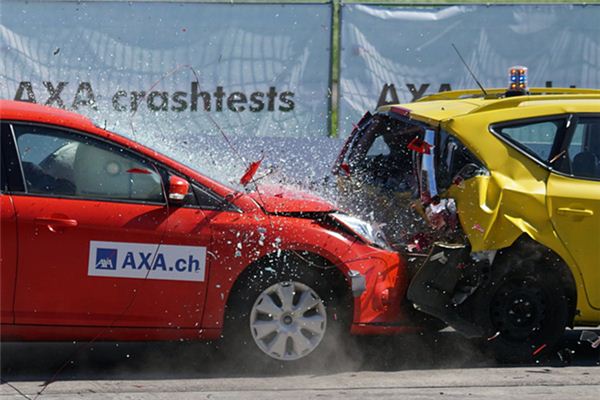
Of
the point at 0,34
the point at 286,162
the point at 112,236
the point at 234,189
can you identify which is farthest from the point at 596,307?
the point at 0,34

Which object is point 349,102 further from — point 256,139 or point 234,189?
point 234,189

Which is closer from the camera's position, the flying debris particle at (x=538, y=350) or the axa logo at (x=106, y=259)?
the axa logo at (x=106, y=259)

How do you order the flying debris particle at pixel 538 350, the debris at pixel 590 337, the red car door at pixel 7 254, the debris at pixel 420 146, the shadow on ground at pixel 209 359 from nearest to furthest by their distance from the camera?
the red car door at pixel 7 254, the shadow on ground at pixel 209 359, the flying debris particle at pixel 538 350, the debris at pixel 420 146, the debris at pixel 590 337

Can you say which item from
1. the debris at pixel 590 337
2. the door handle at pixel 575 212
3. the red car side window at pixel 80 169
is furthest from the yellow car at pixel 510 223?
the red car side window at pixel 80 169

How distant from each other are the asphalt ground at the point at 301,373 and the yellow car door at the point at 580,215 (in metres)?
0.62

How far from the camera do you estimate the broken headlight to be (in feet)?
22.7

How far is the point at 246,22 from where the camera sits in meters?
12.0

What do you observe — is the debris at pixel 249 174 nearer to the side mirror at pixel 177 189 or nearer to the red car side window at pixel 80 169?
the side mirror at pixel 177 189

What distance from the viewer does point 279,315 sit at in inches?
264

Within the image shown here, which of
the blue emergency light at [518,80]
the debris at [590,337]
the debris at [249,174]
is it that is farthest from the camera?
the blue emergency light at [518,80]

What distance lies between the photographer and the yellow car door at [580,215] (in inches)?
276

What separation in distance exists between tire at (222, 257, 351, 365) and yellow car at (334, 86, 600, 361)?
0.64 meters

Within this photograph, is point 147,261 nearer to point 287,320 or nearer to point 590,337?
point 287,320

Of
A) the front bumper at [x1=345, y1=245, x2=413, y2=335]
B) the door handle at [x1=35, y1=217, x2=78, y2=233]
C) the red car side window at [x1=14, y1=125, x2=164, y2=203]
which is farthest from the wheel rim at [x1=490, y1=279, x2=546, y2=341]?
the door handle at [x1=35, y1=217, x2=78, y2=233]
